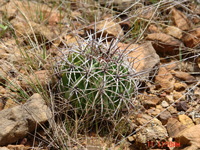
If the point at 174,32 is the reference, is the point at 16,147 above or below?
below

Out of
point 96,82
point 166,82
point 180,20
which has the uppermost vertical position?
point 180,20

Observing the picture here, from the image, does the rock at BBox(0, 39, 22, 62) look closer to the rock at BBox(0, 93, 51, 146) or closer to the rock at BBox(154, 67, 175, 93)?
the rock at BBox(0, 93, 51, 146)

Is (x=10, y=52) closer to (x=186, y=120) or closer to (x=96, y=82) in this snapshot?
→ (x=96, y=82)

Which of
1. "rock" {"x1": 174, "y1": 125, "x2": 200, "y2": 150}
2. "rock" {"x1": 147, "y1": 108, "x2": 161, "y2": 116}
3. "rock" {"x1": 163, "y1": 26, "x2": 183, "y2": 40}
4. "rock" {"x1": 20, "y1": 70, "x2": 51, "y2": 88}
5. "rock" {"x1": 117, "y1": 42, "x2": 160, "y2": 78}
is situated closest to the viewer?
"rock" {"x1": 174, "y1": 125, "x2": 200, "y2": 150}

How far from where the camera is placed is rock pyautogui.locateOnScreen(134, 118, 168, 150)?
208cm

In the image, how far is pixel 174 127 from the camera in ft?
7.61

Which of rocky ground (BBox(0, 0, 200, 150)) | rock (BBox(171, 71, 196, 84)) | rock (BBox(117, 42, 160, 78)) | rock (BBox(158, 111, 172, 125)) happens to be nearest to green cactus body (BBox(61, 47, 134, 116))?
rocky ground (BBox(0, 0, 200, 150))

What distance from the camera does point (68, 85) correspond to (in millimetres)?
2074

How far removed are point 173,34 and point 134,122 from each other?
70.3 inches

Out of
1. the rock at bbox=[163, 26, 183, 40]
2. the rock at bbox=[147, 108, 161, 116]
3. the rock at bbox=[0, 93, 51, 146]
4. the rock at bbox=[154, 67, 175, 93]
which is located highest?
the rock at bbox=[163, 26, 183, 40]

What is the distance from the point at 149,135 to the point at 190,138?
1.16 ft

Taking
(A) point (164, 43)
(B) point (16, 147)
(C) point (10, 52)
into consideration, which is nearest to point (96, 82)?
(B) point (16, 147)

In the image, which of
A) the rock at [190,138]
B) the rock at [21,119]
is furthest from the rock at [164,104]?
the rock at [21,119]

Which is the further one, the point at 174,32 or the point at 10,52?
the point at 174,32
